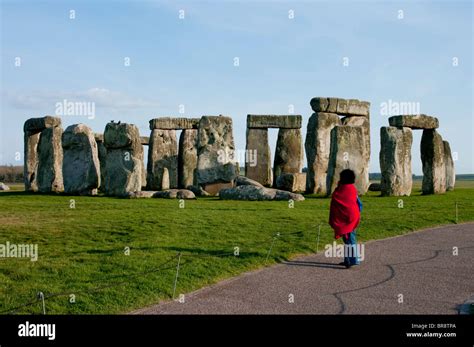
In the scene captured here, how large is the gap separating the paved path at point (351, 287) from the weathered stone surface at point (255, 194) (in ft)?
27.4

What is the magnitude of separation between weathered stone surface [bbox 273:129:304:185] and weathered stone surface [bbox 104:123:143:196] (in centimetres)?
949

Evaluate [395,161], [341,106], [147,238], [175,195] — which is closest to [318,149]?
[341,106]

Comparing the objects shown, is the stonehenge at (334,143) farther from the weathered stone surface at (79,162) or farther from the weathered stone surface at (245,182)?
the weathered stone surface at (79,162)

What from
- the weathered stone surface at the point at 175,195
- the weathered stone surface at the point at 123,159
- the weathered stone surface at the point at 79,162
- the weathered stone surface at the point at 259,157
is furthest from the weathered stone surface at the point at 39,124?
the weathered stone surface at the point at 259,157

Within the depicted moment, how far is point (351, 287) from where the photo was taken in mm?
8078

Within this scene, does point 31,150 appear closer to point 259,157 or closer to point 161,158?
point 161,158

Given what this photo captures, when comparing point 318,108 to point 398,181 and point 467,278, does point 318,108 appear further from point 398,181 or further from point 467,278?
point 467,278

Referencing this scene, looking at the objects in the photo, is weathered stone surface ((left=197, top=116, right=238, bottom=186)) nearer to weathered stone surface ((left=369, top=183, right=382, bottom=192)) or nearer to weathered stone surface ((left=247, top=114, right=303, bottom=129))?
weathered stone surface ((left=247, top=114, right=303, bottom=129))

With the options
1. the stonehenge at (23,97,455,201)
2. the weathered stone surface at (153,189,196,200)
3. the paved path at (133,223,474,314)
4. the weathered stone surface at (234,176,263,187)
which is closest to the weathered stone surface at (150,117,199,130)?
the stonehenge at (23,97,455,201)

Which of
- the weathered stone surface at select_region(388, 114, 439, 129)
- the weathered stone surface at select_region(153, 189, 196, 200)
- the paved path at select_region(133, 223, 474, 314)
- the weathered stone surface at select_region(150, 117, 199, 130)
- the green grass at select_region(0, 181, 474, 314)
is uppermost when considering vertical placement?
the weathered stone surface at select_region(150, 117, 199, 130)

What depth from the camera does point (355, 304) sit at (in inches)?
283

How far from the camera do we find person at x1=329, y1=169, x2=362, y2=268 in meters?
9.46
